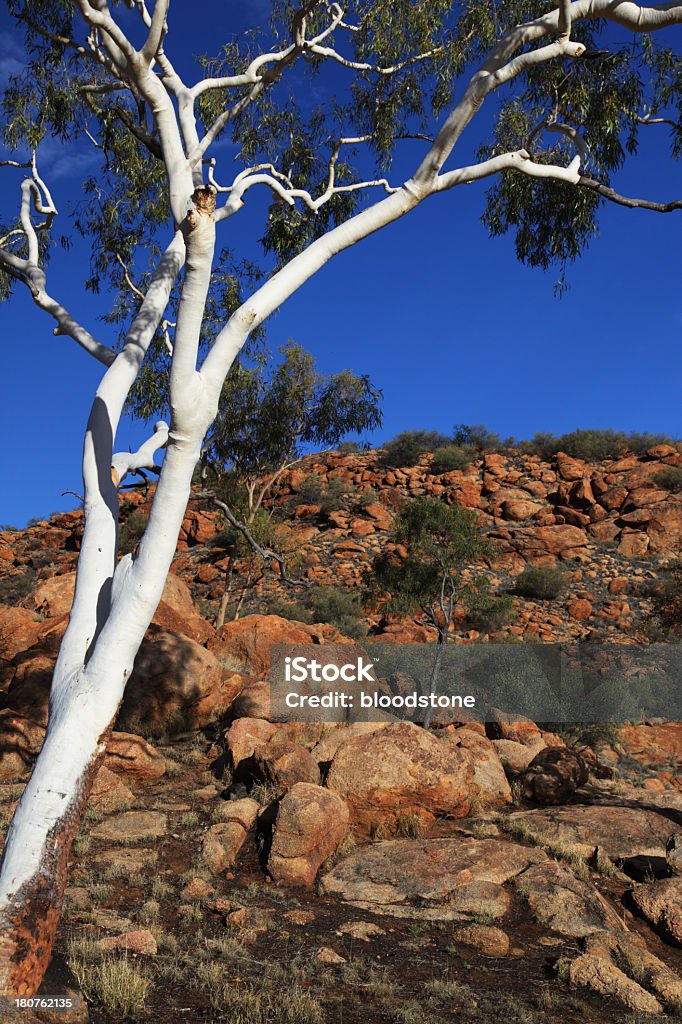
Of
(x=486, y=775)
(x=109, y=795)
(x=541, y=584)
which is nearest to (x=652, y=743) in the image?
(x=486, y=775)

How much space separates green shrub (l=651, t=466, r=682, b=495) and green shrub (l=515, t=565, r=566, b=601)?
7.42 metres

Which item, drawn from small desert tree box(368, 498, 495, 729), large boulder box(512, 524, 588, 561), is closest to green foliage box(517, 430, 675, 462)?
large boulder box(512, 524, 588, 561)

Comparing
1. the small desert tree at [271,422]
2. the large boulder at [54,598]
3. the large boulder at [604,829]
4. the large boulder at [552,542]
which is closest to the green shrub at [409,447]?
the large boulder at [552,542]

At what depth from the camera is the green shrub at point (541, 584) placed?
25547 millimetres

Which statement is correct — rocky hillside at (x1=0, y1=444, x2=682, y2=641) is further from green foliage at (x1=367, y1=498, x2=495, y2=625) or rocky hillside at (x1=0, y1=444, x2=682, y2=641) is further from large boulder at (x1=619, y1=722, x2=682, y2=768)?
large boulder at (x1=619, y1=722, x2=682, y2=768)

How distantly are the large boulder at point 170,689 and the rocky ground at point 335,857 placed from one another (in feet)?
0.09

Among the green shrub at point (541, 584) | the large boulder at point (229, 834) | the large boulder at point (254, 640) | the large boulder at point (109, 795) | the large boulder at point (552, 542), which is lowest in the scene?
the large boulder at point (229, 834)

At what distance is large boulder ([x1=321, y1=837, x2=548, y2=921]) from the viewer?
679 centimetres

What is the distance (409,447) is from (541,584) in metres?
14.0

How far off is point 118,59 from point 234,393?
1300 centimetres

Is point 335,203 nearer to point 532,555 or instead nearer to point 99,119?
point 99,119

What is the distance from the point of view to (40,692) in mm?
10508

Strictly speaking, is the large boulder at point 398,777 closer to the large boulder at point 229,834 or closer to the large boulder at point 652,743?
the large boulder at point 229,834

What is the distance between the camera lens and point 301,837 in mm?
7332
